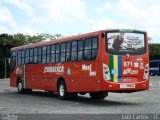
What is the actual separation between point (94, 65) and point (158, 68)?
64.5 metres

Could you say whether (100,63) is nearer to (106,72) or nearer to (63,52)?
(106,72)

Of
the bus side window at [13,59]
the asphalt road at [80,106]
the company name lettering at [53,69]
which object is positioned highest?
the bus side window at [13,59]

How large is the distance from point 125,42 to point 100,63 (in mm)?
1539

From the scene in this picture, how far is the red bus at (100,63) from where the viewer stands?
747 inches

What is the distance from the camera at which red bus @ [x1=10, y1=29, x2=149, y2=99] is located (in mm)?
18984

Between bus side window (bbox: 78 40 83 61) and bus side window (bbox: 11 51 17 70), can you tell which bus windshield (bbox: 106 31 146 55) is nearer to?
bus side window (bbox: 78 40 83 61)

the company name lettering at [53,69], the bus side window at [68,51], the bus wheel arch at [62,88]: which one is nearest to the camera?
the bus side window at [68,51]

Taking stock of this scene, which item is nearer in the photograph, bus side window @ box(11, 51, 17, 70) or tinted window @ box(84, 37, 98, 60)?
tinted window @ box(84, 37, 98, 60)

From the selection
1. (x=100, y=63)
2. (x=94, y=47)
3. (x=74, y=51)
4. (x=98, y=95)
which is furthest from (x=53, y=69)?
(x=100, y=63)

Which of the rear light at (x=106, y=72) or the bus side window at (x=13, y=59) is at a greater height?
the bus side window at (x=13, y=59)

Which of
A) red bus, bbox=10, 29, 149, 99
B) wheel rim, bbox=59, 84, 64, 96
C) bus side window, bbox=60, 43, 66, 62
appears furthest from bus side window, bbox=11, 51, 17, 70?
wheel rim, bbox=59, 84, 64, 96

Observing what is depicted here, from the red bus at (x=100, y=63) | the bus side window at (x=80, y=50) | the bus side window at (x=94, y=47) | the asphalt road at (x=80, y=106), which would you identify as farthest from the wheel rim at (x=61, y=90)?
the bus side window at (x=94, y=47)

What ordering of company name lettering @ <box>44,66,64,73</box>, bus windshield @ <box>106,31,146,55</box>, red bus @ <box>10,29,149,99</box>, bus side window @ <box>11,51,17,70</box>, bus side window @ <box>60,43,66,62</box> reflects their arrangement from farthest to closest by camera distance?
bus side window @ <box>11,51,17,70</box> < company name lettering @ <box>44,66,64,73</box> < bus side window @ <box>60,43,66,62</box> < bus windshield @ <box>106,31,146,55</box> < red bus @ <box>10,29,149,99</box>

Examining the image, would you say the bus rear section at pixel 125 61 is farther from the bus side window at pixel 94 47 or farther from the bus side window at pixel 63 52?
the bus side window at pixel 63 52
